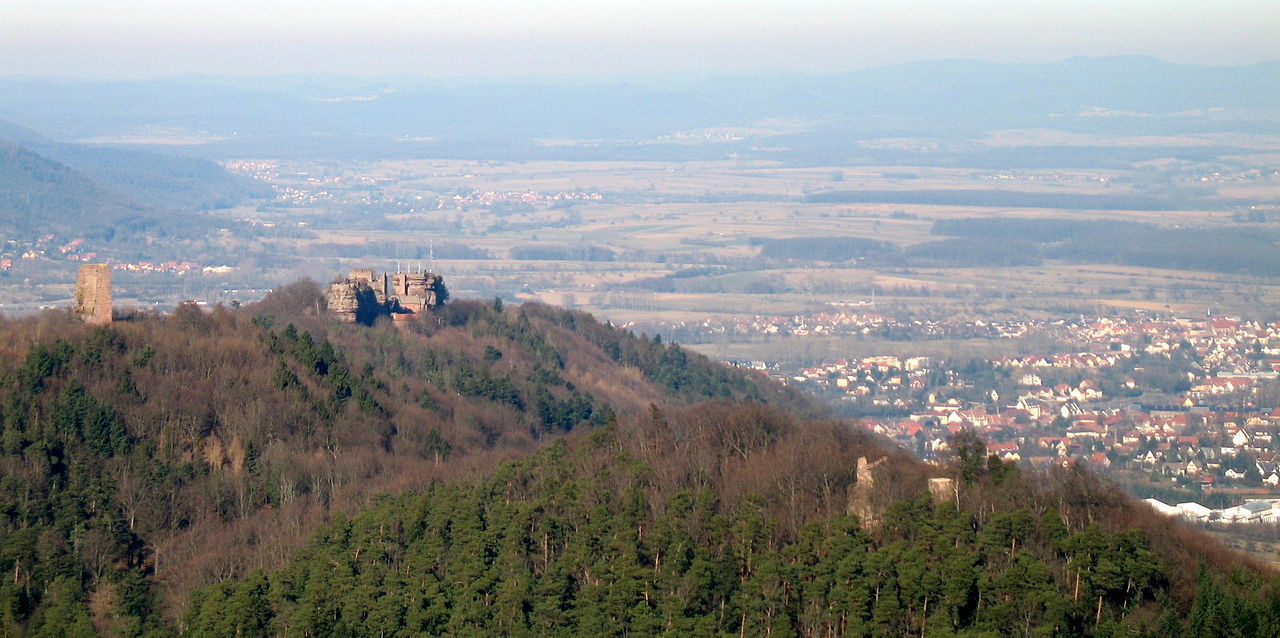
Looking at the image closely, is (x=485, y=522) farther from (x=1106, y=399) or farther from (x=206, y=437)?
(x=1106, y=399)

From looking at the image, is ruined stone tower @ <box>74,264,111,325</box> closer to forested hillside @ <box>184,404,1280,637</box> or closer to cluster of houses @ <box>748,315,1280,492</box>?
forested hillside @ <box>184,404,1280,637</box>

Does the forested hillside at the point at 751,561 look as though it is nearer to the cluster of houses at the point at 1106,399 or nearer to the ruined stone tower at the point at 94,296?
the ruined stone tower at the point at 94,296

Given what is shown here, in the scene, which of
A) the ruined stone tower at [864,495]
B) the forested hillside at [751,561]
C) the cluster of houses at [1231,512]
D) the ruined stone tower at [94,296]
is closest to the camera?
the forested hillside at [751,561]

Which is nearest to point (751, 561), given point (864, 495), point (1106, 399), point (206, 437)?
point (864, 495)

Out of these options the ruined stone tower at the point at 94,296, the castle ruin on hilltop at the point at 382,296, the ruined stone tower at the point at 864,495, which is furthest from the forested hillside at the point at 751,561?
the castle ruin on hilltop at the point at 382,296

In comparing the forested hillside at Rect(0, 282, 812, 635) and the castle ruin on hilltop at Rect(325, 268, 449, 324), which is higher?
the castle ruin on hilltop at Rect(325, 268, 449, 324)

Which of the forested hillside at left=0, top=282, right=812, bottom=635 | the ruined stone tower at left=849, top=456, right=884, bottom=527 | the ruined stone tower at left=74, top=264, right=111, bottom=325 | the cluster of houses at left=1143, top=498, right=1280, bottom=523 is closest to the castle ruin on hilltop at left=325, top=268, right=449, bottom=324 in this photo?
the forested hillside at left=0, top=282, right=812, bottom=635
